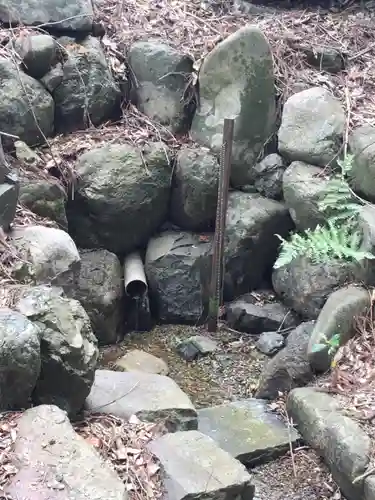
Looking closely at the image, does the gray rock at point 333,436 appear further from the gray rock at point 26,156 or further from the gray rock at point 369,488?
the gray rock at point 26,156

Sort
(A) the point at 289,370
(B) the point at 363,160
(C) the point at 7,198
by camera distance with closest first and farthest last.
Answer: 1. (C) the point at 7,198
2. (A) the point at 289,370
3. (B) the point at 363,160

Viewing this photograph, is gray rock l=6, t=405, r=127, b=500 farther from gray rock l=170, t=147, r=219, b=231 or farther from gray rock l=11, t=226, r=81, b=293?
gray rock l=170, t=147, r=219, b=231

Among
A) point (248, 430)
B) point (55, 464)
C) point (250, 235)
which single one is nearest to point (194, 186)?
point (250, 235)

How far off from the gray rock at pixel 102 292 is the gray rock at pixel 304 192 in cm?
162

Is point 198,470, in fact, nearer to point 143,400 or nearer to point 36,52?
point 143,400

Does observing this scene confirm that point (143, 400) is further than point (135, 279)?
No

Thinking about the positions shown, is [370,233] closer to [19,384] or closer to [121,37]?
[19,384]

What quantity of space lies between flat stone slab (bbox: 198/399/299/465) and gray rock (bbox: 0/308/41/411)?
4.98ft

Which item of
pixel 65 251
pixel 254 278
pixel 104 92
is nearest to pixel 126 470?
pixel 65 251

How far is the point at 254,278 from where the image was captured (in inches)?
245

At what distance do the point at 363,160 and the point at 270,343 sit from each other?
65.4 inches

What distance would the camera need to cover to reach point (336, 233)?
15.9 feet

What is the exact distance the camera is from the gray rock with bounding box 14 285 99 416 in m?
3.23

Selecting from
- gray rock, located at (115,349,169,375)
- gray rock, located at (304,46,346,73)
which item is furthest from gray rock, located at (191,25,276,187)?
gray rock, located at (115,349,169,375)
